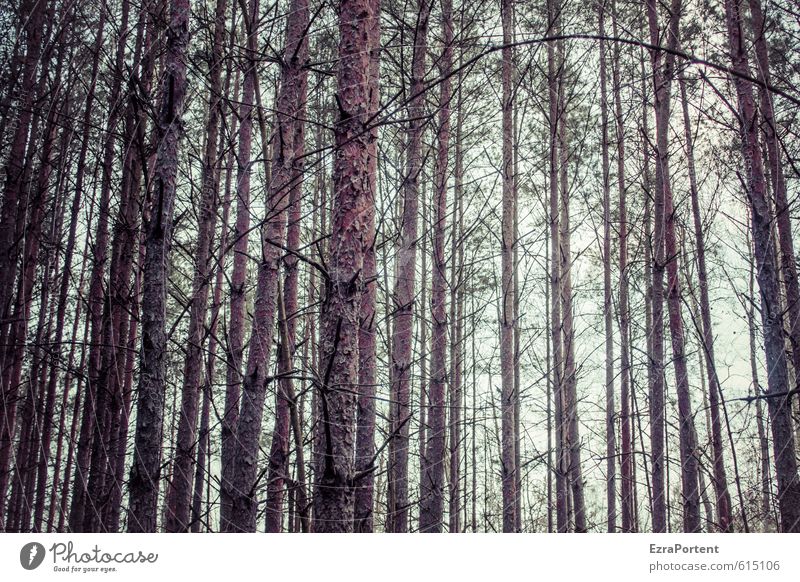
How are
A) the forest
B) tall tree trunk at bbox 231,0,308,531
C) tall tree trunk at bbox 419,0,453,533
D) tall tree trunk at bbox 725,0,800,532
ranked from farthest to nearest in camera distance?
tall tree trunk at bbox 419,0,453,533 < tall tree trunk at bbox 725,0,800,532 < tall tree trunk at bbox 231,0,308,531 < the forest

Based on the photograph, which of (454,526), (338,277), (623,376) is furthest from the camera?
(623,376)

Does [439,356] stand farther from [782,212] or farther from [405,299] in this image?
[782,212]

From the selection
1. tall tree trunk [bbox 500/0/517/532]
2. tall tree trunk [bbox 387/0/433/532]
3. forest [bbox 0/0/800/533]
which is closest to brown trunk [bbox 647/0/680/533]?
forest [bbox 0/0/800/533]

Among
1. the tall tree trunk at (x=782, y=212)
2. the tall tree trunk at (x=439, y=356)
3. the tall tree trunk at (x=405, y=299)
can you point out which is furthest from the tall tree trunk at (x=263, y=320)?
the tall tree trunk at (x=782, y=212)

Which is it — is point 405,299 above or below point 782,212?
below

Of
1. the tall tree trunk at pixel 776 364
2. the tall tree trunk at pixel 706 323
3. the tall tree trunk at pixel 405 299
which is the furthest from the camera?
the tall tree trunk at pixel 405 299

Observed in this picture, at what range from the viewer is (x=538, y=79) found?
9.48 meters

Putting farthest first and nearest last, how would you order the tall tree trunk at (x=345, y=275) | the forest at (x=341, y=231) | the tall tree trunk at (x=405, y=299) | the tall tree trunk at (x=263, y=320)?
1. the tall tree trunk at (x=405, y=299)
2. the tall tree trunk at (x=263, y=320)
3. the forest at (x=341, y=231)
4. the tall tree trunk at (x=345, y=275)

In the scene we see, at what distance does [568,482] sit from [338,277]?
5710 millimetres

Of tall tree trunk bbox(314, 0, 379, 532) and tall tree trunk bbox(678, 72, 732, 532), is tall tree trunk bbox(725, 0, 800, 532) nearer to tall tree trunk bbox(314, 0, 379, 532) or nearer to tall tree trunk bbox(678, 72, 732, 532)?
tall tree trunk bbox(678, 72, 732, 532)

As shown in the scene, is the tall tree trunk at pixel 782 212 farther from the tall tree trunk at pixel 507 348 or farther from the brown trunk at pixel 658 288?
the tall tree trunk at pixel 507 348

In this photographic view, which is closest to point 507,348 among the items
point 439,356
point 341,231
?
point 439,356
